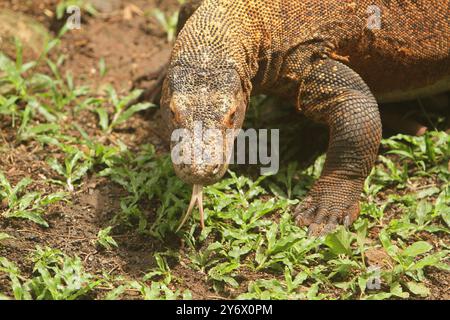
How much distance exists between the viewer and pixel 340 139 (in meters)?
5.54

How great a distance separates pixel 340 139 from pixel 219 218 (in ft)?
3.55

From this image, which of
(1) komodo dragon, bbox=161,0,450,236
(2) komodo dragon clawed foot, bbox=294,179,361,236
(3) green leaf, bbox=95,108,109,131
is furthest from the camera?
(3) green leaf, bbox=95,108,109,131

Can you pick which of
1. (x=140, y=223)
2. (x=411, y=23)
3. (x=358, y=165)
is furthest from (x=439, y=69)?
(x=140, y=223)

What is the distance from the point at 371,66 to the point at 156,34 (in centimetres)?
266

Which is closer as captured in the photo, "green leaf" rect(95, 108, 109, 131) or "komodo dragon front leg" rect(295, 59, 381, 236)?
"komodo dragon front leg" rect(295, 59, 381, 236)

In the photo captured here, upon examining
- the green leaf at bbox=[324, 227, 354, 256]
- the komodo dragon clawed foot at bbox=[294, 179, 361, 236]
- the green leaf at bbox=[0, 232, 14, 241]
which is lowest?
the green leaf at bbox=[0, 232, 14, 241]

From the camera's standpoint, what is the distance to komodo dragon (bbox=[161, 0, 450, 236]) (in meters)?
5.22

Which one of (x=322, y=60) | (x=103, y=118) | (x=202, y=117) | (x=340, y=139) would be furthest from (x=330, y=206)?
(x=103, y=118)

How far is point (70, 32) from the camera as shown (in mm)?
7668
